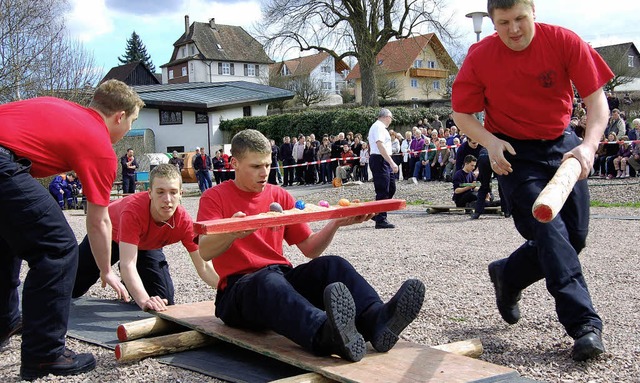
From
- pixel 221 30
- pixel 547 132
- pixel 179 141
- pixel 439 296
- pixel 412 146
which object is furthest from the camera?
pixel 221 30

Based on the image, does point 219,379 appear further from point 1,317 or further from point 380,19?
point 380,19

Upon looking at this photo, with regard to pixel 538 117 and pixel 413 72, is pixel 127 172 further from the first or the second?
pixel 413 72

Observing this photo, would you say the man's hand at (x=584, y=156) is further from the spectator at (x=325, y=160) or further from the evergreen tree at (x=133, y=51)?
the evergreen tree at (x=133, y=51)

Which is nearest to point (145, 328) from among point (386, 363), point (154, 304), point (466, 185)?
point (154, 304)

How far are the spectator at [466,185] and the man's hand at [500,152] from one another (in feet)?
33.4

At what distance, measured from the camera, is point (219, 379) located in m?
4.07

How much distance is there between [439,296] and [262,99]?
1802 inches

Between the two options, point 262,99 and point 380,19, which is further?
point 262,99

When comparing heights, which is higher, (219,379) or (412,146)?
(412,146)

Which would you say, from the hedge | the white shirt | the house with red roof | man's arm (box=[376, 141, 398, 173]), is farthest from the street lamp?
the house with red roof

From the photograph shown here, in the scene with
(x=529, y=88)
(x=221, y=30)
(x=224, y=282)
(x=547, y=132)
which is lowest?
(x=224, y=282)

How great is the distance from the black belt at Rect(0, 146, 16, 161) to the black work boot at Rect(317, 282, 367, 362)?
201 cm

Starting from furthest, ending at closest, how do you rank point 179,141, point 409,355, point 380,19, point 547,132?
point 179,141 → point 380,19 → point 547,132 → point 409,355

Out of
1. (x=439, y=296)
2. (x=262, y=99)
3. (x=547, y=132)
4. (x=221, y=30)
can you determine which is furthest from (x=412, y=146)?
(x=221, y=30)
